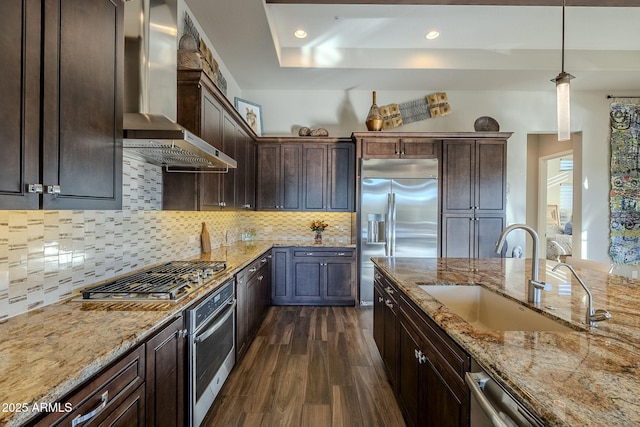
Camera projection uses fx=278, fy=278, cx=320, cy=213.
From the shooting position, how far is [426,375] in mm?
1375

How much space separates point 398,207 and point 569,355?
312 centimetres

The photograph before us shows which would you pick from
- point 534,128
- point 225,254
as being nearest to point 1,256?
point 225,254

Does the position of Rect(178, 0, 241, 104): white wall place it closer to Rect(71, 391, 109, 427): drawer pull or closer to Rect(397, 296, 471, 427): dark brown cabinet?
Rect(71, 391, 109, 427): drawer pull

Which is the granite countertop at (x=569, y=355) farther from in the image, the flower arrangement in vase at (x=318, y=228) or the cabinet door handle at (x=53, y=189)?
the flower arrangement in vase at (x=318, y=228)

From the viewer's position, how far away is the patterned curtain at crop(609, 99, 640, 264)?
437 cm

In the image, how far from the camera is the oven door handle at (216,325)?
1.64 metres

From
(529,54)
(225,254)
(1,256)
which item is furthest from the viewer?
(529,54)

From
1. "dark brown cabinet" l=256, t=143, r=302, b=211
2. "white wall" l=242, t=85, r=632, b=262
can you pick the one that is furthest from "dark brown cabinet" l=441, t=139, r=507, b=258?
"dark brown cabinet" l=256, t=143, r=302, b=211

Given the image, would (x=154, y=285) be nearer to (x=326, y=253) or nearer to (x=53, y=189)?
(x=53, y=189)

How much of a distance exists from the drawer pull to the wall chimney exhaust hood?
1.23 metres

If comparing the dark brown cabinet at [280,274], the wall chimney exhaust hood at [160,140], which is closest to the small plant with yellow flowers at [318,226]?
the dark brown cabinet at [280,274]

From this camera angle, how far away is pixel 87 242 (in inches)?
64.9

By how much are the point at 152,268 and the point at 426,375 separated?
2021mm

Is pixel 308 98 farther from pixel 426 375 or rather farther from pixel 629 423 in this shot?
pixel 629 423
